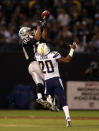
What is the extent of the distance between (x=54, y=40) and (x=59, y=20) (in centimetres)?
109

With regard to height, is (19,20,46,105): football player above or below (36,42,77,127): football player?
above

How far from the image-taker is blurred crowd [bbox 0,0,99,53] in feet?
66.8

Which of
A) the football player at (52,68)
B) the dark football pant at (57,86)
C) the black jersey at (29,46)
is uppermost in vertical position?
the black jersey at (29,46)

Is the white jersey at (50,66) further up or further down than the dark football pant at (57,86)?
further up

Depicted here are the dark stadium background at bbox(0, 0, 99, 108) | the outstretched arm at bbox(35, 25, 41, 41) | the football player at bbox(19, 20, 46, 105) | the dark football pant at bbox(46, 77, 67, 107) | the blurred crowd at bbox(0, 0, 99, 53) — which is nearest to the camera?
the dark football pant at bbox(46, 77, 67, 107)

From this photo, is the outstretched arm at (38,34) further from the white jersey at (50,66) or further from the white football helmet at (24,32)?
the white jersey at (50,66)

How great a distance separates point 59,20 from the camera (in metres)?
21.4

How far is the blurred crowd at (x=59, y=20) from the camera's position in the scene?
802 inches

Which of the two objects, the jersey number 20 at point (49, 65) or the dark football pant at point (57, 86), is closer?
the dark football pant at point (57, 86)

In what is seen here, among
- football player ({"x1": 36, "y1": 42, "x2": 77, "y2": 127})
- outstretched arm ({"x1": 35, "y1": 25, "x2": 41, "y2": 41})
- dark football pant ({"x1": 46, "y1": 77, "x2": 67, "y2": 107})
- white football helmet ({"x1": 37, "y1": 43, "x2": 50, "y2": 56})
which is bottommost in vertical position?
dark football pant ({"x1": 46, "y1": 77, "x2": 67, "y2": 107})

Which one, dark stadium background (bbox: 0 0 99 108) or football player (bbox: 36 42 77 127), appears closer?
football player (bbox: 36 42 77 127)

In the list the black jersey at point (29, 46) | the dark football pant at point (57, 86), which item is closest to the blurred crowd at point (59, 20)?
the black jersey at point (29, 46)

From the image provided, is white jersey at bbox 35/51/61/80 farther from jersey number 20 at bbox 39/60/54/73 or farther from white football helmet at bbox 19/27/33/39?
white football helmet at bbox 19/27/33/39

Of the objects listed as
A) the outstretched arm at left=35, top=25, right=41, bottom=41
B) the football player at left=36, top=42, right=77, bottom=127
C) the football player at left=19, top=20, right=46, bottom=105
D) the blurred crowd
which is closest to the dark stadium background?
the blurred crowd
